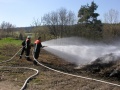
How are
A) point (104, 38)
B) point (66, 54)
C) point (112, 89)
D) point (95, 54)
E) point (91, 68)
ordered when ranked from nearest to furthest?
point (112, 89), point (91, 68), point (95, 54), point (66, 54), point (104, 38)

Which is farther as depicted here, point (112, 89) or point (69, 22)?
point (69, 22)

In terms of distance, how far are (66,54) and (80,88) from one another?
37.2 ft

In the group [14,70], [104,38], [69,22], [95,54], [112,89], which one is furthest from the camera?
[69,22]

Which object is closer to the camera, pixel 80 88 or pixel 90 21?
pixel 80 88

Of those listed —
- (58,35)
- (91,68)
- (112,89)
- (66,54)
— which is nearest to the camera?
(112,89)

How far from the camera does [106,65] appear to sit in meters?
13.4

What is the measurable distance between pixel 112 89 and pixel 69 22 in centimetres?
Result: 5065

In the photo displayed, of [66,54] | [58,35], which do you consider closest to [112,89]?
[66,54]

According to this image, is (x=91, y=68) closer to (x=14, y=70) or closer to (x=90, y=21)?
(x=14, y=70)

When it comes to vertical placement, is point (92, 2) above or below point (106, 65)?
above

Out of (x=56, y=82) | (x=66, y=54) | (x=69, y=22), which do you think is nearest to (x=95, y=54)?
(x=66, y=54)

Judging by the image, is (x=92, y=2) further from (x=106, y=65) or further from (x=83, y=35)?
(x=106, y=65)

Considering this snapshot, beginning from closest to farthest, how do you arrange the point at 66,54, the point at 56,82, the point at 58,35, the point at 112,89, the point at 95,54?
1. the point at 112,89
2. the point at 56,82
3. the point at 95,54
4. the point at 66,54
5. the point at 58,35

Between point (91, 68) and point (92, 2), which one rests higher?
point (92, 2)
